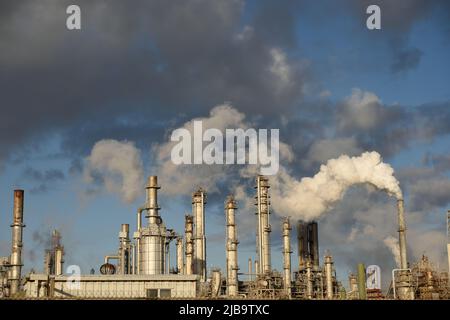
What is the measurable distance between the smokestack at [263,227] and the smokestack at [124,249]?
15829mm

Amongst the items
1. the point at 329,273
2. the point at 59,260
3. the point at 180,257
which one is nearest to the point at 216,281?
the point at 180,257

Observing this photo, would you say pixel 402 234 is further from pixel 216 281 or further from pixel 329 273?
pixel 216 281

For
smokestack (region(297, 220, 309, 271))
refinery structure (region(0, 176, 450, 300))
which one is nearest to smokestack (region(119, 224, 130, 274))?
refinery structure (region(0, 176, 450, 300))

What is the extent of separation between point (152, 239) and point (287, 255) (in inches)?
766

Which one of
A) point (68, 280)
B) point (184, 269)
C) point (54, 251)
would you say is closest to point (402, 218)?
point (184, 269)

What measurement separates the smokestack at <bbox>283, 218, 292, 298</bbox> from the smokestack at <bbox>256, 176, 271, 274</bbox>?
189 cm

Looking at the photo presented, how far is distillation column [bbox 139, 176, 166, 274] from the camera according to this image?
196 ft

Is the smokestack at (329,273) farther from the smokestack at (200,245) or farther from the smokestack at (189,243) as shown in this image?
the smokestack at (189,243)

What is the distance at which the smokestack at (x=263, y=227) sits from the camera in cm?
7475

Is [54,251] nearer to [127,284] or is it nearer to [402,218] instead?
[127,284]

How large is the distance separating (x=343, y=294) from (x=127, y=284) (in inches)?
1180
